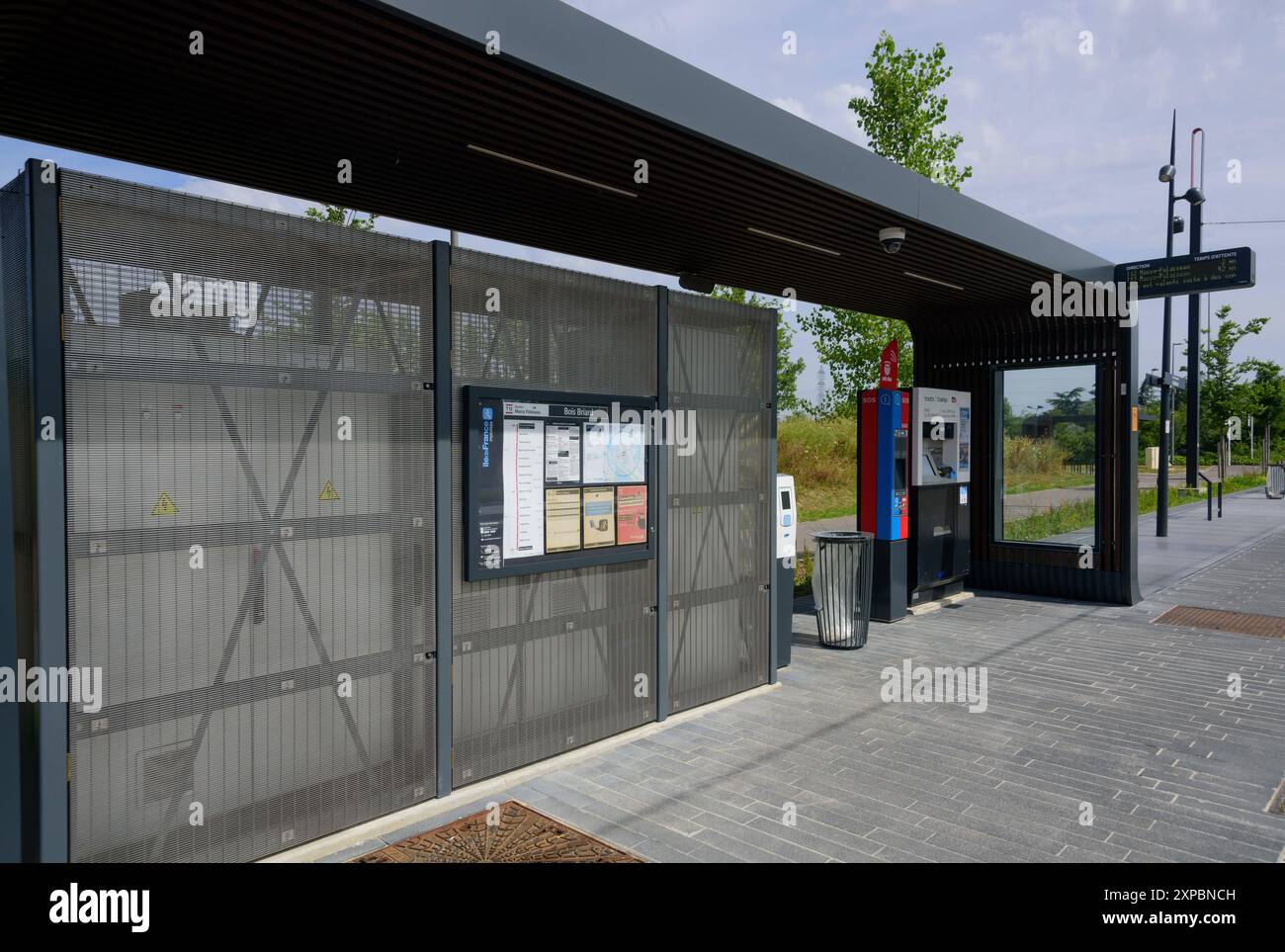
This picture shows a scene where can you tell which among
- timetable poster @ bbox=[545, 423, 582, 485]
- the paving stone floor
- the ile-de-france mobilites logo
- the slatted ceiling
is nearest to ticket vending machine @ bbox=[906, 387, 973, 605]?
the slatted ceiling

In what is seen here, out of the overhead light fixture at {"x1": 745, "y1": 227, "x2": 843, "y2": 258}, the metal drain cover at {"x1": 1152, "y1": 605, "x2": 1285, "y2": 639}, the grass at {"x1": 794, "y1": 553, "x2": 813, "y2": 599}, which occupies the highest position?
the overhead light fixture at {"x1": 745, "y1": 227, "x2": 843, "y2": 258}

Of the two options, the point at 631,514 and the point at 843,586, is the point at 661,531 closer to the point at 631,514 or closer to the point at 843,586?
the point at 631,514

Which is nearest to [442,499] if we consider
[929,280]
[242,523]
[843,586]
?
[242,523]

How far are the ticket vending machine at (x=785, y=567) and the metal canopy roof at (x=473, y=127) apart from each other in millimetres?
2349

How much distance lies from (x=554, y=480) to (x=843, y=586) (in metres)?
3.93

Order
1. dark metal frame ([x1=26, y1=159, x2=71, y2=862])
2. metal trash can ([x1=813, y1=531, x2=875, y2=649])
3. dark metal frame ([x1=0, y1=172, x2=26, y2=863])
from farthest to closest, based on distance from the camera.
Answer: metal trash can ([x1=813, y1=531, x2=875, y2=649]) < dark metal frame ([x1=0, y1=172, x2=26, y2=863]) < dark metal frame ([x1=26, y1=159, x2=71, y2=862])

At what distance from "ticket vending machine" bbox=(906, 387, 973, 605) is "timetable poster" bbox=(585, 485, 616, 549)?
5.47 metres

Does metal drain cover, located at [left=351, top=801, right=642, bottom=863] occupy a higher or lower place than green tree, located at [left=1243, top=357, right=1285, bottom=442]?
lower

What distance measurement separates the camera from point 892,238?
7.61m

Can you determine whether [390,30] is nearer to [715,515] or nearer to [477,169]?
[477,169]

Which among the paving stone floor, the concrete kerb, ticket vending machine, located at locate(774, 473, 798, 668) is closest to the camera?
the concrete kerb

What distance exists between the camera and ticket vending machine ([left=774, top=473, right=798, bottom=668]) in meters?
7.64

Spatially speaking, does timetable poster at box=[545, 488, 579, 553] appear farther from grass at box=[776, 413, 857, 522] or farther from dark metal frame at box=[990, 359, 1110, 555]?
grass at box=[776, 413, 857, 522]
